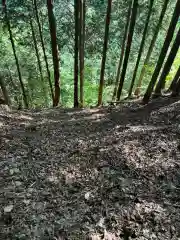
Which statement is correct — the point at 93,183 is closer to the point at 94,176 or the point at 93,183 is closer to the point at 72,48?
the point at 94,176

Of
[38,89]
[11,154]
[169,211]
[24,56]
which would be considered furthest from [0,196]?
[38,89]

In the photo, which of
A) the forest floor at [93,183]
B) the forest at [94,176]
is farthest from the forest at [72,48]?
the forest floor at [93,183]

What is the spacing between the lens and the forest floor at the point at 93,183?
316cm

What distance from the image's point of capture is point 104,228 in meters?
3.13

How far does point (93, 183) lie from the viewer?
4008 mm

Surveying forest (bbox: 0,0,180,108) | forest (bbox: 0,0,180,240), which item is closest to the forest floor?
forest (bbox: 0,0,180,240)

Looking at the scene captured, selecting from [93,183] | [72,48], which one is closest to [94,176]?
[93,183]

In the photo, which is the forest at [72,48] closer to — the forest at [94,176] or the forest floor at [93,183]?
the forest at [94,176]

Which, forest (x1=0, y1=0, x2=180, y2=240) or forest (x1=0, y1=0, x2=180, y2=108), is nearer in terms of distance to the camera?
forest (x1=0, y1=0, x2=180, y2=240)

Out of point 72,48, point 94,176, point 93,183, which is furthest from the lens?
point 72,48

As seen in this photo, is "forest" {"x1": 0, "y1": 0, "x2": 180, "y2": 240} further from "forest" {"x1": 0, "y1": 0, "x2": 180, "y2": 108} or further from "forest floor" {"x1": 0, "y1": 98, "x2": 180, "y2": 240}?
"forest" {"x1": 0, "y1": 0, "x2": 180, "y2": 108}

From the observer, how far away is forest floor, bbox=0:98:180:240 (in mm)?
3158

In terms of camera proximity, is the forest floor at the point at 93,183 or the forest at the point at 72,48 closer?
the forest floor at the point at 93,183

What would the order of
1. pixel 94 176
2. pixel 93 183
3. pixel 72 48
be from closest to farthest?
pixel 93 183
pixel 94 176
pixel 72 48
